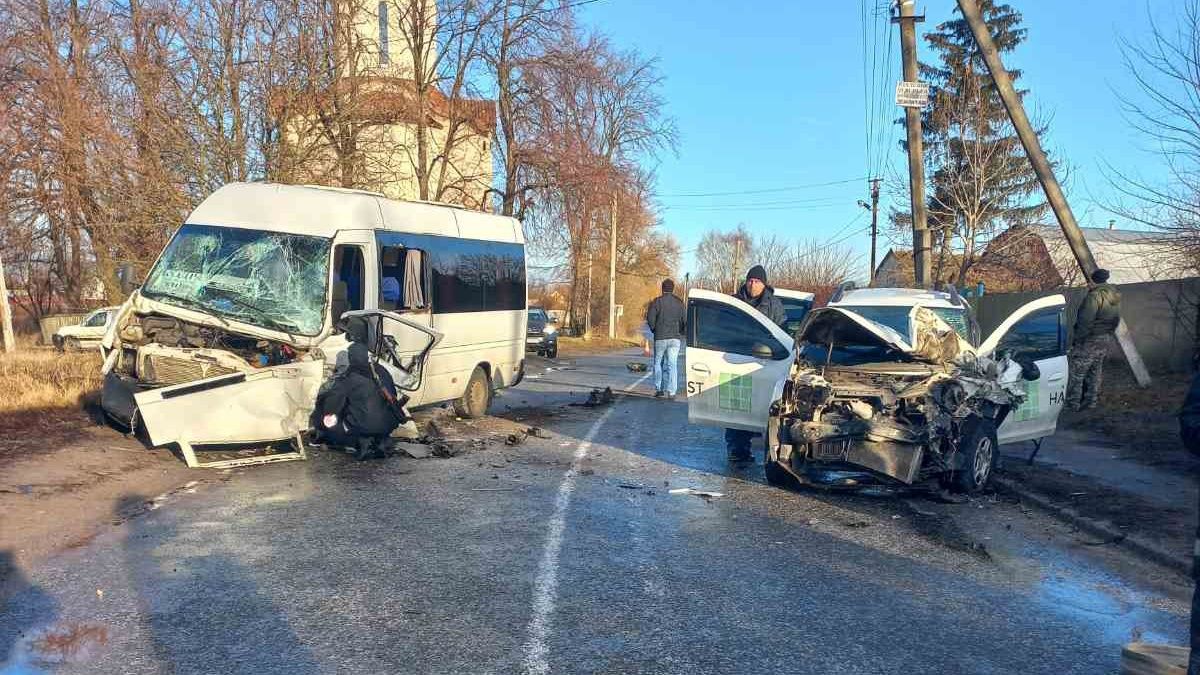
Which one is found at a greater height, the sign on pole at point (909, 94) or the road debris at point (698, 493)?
the sign on pole at point (909, 94)

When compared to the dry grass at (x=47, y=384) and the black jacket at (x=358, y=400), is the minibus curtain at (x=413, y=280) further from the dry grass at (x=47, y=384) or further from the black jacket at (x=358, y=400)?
the dry grass at (x=47, y=384)

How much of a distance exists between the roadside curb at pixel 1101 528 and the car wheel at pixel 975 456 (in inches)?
16.6

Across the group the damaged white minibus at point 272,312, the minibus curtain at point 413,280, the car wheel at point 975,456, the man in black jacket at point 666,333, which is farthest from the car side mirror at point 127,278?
the car wheel at point 975,456

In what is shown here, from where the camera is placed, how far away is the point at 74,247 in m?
25.1

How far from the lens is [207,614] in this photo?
462 cm

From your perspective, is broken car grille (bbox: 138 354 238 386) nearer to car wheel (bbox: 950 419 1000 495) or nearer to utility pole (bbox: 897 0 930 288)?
car wheel (bbox: 950 419 1000 495)

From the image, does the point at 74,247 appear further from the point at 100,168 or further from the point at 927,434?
the point at 927,434

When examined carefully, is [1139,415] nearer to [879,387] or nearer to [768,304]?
[768,304]

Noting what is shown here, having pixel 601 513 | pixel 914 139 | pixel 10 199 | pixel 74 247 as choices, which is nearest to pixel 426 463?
pixel 601 513

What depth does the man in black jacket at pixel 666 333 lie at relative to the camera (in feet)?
49.7

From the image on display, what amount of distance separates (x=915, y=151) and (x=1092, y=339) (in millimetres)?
6423

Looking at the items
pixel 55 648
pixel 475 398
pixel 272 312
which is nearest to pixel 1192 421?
pixel 55 648

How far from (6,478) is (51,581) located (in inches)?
118

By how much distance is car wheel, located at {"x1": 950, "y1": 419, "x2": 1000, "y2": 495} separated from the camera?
25.5 ft
